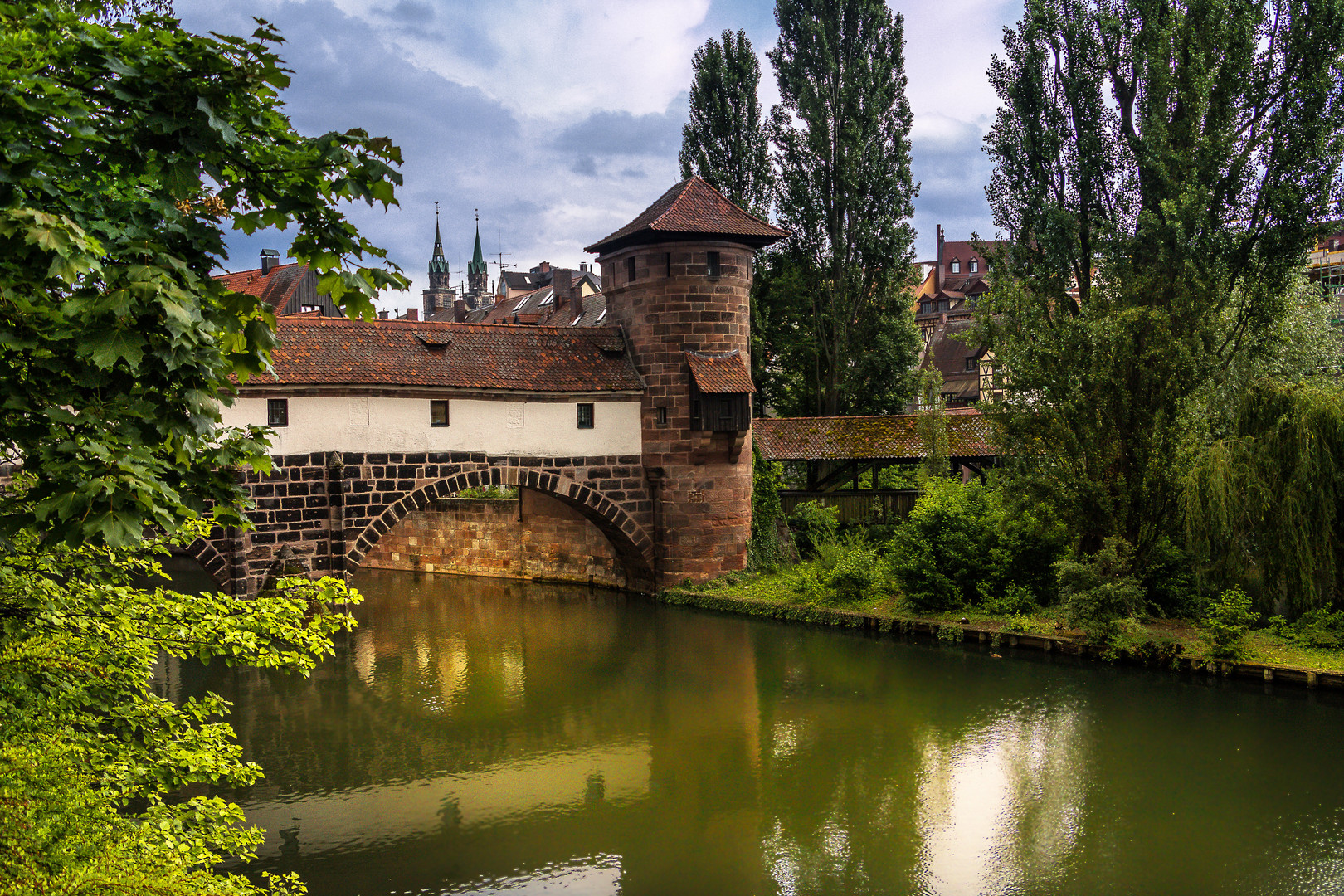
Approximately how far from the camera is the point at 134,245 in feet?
11.7

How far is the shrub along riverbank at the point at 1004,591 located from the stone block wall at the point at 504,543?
3.52 meters

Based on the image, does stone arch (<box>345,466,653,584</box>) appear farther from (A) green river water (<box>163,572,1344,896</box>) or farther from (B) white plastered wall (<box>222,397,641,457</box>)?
(A) green river water (<box>163,572,1344,896</box>)

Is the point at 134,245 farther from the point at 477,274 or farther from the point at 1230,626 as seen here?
the point at 477,274

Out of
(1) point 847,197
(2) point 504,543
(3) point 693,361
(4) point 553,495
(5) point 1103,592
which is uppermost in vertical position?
(1) point 847,197

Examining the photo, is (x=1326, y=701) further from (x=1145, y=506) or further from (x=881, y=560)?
(x=881, y=560)

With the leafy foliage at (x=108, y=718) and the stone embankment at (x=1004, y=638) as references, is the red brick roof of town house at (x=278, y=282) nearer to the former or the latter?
the stone embankment at (x=1004, y=638)

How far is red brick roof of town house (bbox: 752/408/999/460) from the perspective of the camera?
73.9 feet

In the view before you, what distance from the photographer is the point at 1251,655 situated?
13930 mm

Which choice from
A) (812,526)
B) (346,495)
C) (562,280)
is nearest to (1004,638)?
(812,526)

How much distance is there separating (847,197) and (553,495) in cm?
1160

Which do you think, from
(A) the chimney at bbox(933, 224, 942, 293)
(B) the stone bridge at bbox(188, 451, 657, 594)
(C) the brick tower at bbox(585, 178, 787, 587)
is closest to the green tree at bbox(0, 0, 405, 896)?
(B) the stone bridge at bbox(188, 451, 657, 594)

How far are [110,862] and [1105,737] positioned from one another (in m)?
10.6

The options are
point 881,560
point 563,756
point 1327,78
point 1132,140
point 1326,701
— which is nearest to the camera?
point 563,756

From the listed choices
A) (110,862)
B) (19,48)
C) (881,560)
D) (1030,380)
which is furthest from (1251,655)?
(19,48)
